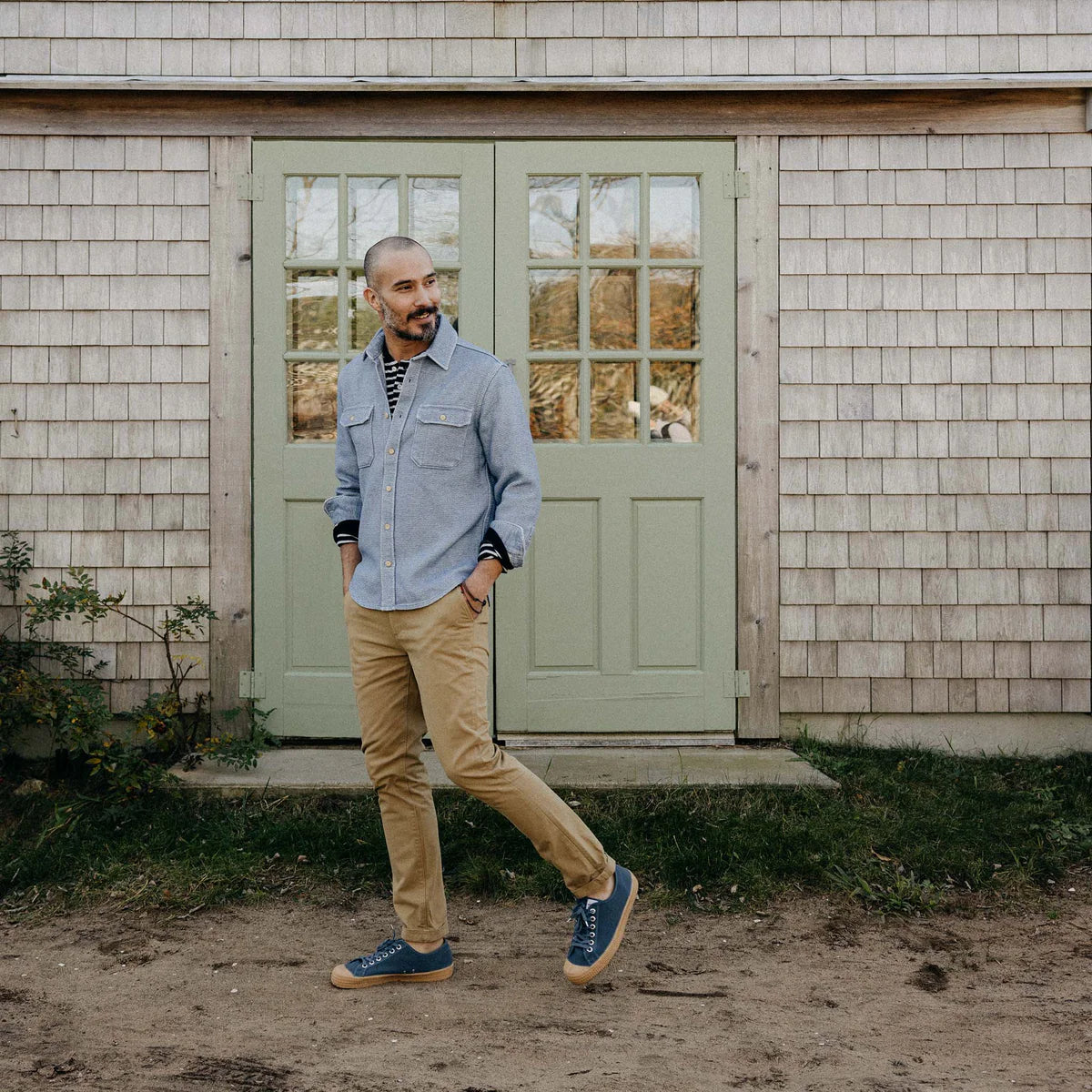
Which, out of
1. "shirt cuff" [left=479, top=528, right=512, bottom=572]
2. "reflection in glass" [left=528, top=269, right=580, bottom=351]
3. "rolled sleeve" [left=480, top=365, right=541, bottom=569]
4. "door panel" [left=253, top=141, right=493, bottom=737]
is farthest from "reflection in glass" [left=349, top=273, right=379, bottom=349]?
"shirt cuff" [left=479, top=528, right=512, bottom=572]

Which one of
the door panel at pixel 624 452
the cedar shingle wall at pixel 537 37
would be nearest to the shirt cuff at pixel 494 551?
the door panel at pixel 624 452

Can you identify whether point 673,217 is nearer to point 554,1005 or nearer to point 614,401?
point 614,401

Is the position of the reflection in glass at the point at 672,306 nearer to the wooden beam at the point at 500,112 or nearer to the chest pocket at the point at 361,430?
the wooden beam at the point at 500,112

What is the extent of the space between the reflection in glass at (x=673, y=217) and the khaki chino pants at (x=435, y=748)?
8.37 ft

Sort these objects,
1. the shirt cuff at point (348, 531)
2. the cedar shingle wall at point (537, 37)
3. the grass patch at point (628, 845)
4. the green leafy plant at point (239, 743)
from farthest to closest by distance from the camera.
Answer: the cedar shingle wall at point (537, 37) < the green leafy plant at point (239, 743) < the grass patch at point (628, 845) < the shirt cuff at point (348, 531)

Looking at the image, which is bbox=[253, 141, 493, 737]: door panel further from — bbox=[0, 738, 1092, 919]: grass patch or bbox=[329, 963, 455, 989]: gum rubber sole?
bbox=[329, 963, 455, 989]: gum rubber sole

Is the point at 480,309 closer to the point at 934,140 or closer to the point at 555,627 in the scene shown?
the point at 555,627

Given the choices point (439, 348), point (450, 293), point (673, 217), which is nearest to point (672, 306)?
point (673, 217)

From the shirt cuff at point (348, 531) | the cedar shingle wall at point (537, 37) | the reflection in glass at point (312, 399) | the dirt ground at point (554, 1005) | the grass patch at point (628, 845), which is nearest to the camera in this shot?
the dirt ground at point (554, 1005)

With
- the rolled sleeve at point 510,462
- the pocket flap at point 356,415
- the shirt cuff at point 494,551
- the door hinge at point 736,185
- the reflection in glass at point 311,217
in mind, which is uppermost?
the door hinge at point 736,185

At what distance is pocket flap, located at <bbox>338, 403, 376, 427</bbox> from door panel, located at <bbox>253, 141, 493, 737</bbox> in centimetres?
187

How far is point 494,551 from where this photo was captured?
267 cm

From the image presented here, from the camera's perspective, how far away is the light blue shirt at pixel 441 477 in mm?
2682

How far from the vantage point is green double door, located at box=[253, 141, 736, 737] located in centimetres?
469
